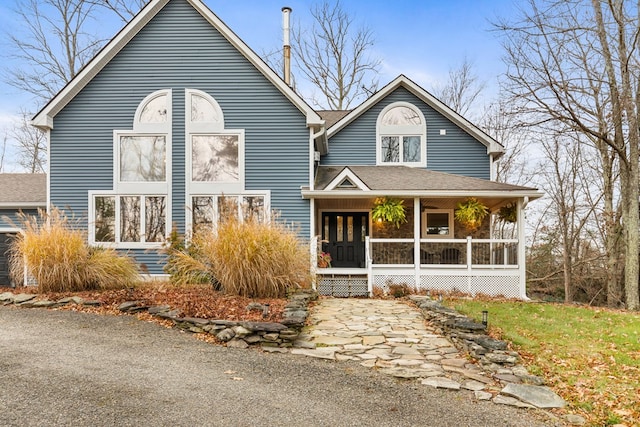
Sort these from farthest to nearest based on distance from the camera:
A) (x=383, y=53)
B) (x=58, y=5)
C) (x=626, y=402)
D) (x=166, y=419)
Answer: (x=383, y=53) → (x=58, y=5) → (x=626, y=402) → (x=166, y=419)

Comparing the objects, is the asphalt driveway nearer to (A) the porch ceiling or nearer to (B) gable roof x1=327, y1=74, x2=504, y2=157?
(A) the porch ceiling

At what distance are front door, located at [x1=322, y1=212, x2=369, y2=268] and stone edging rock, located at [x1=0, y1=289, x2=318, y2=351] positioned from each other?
5.68 meters

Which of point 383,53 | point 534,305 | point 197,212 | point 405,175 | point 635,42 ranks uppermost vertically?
point 383,53

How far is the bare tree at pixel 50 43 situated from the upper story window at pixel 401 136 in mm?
14960

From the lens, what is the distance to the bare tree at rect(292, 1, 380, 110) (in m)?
24.1

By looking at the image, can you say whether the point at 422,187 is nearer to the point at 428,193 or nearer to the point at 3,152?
the point at 428,193

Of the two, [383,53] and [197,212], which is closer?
[197,212]

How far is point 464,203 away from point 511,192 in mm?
1275

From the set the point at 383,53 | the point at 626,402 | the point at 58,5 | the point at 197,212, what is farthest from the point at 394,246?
the point at 58,5

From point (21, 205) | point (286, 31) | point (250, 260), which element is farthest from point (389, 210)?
point (21, 205)

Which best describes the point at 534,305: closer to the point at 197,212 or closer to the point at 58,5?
the point at 197,212

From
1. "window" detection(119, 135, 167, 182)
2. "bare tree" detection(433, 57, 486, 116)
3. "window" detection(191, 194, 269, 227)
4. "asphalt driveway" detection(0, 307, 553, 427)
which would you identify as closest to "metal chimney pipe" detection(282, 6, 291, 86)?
"window" detection(191, 194, 269, 227)

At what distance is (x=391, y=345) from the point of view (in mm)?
6113

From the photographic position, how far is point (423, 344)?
620cm
